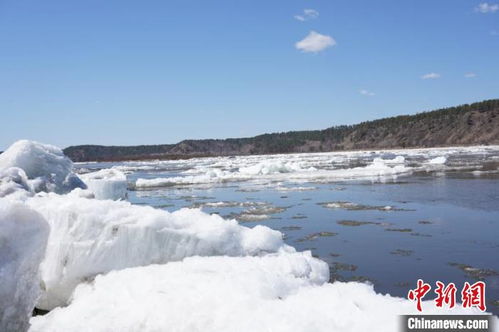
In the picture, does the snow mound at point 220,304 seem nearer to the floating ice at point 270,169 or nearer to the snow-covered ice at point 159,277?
the snow-covered ice at point 159,277

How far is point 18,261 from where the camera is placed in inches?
168

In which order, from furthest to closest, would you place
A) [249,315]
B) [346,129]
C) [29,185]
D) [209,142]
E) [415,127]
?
[209,142], [346,129], [415,127], [29,185], [249,315]

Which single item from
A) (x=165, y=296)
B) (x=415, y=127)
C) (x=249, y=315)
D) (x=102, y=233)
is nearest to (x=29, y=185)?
(x=102, y=233)

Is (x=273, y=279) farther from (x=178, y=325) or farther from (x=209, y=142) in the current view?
(x=209, y=142)

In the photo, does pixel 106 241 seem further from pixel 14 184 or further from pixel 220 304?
pixel 14 184

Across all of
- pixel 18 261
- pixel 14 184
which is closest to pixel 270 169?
pixel 14 184

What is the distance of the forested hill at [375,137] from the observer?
102000 millimetres

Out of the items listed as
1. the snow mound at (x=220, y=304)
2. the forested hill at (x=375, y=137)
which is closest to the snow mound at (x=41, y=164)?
the snow mound at (x=220, y=304)

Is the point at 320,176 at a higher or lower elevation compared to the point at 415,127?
lower

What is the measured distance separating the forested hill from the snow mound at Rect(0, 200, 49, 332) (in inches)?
3939

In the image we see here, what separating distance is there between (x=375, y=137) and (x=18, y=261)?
128463 mm

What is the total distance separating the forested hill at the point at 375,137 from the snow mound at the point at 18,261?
328 feet

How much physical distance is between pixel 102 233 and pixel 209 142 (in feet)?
584

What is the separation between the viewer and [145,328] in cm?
419
